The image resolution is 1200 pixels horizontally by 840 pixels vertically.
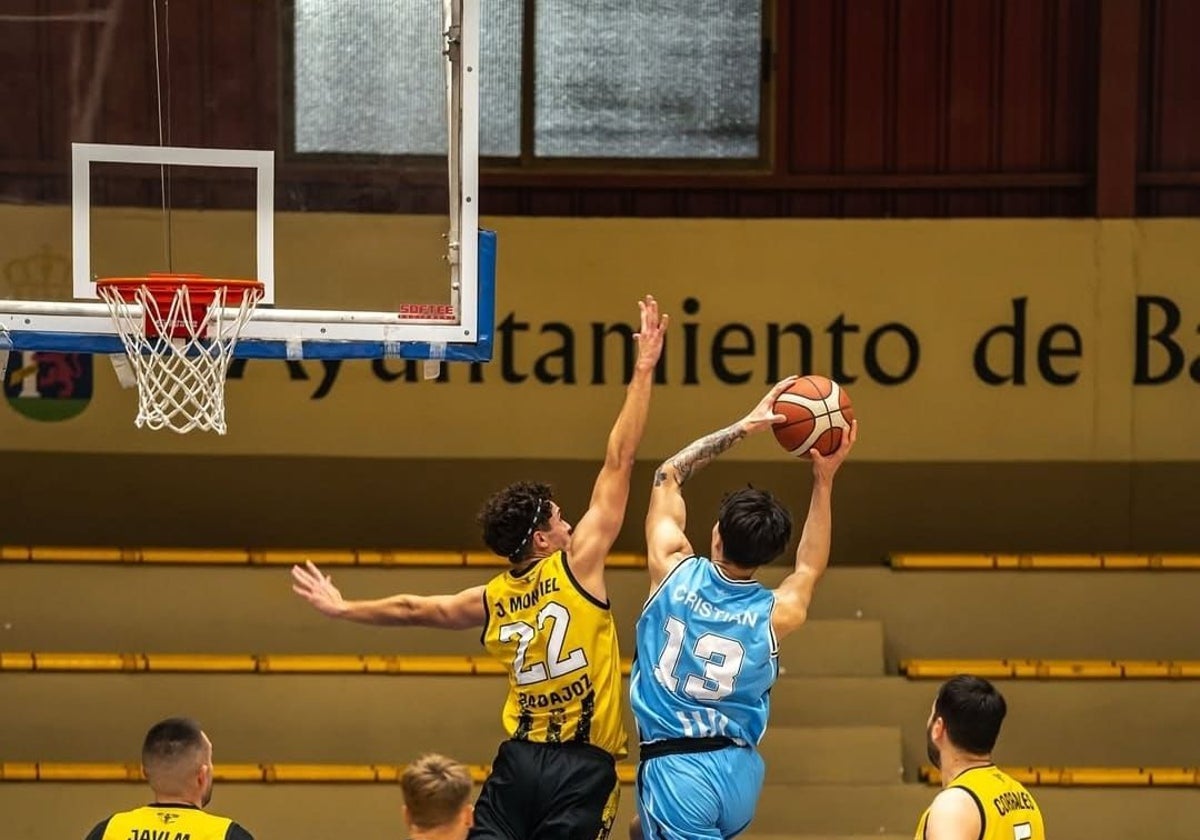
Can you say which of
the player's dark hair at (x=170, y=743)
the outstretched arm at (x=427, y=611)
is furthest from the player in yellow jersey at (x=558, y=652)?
the player's dark hair at (x=170, y=743)

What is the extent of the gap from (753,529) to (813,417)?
31.6 inches

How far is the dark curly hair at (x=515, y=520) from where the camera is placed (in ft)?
21.1

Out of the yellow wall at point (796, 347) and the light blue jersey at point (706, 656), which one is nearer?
the light blue jersey at point (706, 656)

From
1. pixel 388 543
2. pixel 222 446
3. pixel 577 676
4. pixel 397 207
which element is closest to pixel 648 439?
pixel 388 543

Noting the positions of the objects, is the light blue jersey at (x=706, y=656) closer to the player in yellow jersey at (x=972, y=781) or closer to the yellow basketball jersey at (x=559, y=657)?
the yellow basketball jersey at (x=559, y=657)

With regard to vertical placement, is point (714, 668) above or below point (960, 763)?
above

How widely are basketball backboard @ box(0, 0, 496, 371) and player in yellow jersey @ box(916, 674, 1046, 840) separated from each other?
2807 millimetres

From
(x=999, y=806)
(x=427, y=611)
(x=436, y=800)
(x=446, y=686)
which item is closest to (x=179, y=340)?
(x=427, y=611)

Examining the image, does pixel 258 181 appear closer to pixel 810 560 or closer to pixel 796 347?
pixel 810 560

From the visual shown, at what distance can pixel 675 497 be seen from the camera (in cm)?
625

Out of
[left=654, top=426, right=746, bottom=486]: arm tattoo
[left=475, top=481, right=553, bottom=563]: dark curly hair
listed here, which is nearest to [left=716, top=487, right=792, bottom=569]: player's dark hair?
[left=654, top=426, right=746, bottom=486]: arm tattoo

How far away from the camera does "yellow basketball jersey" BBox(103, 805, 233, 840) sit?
5012 millimetres

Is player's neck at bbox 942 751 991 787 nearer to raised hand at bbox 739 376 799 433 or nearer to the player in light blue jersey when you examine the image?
the player in light blue jersey

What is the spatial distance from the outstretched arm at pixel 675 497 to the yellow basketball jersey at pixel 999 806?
1.44 m
